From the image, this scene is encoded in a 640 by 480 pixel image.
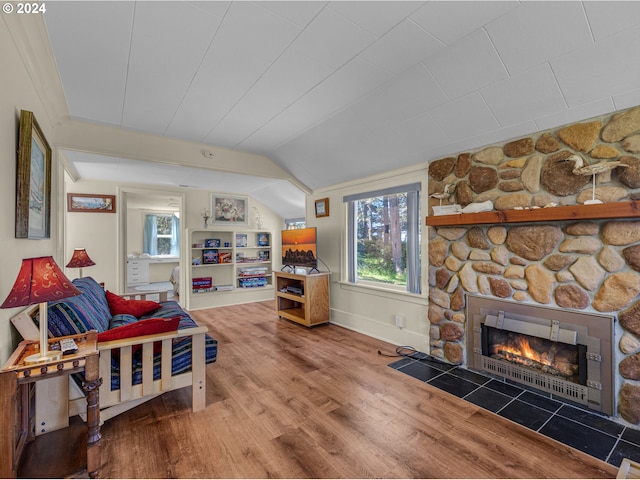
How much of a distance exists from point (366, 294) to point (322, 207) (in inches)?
59.1

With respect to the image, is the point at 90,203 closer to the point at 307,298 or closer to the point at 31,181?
the point at 31,181

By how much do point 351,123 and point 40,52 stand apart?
235 cm

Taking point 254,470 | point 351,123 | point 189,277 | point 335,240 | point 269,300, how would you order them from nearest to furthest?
point 254,470 → point 351,123 → point 335,240 → point 189,277 → point 269,300

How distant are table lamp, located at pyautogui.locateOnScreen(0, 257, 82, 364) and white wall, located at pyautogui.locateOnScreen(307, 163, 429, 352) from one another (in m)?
2.88

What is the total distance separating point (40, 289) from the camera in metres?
1.34

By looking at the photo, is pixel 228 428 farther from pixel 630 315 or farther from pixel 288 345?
pixel 630 315

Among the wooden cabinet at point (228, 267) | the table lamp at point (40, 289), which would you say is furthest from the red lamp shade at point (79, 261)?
the table lamp at point (40, 289)

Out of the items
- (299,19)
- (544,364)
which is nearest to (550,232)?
(544,364)

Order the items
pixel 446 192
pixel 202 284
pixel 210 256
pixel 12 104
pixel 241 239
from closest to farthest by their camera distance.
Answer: pixel 12 104
pixel 446 192
pixel 202 284
pixel 210 256
pixel 241 239

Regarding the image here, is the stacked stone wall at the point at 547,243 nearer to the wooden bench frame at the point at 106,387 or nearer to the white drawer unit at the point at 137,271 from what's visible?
the wooden bench frame at the point at 106,387

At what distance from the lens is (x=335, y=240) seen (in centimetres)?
430

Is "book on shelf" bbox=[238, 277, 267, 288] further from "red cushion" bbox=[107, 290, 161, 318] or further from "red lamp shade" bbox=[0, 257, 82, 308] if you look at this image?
"red lamp shade" bbox=[0, 257, 82, 308]

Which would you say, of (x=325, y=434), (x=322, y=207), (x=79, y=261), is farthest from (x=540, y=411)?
(x=79, y=261)

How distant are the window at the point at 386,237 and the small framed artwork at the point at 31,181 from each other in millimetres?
3031
